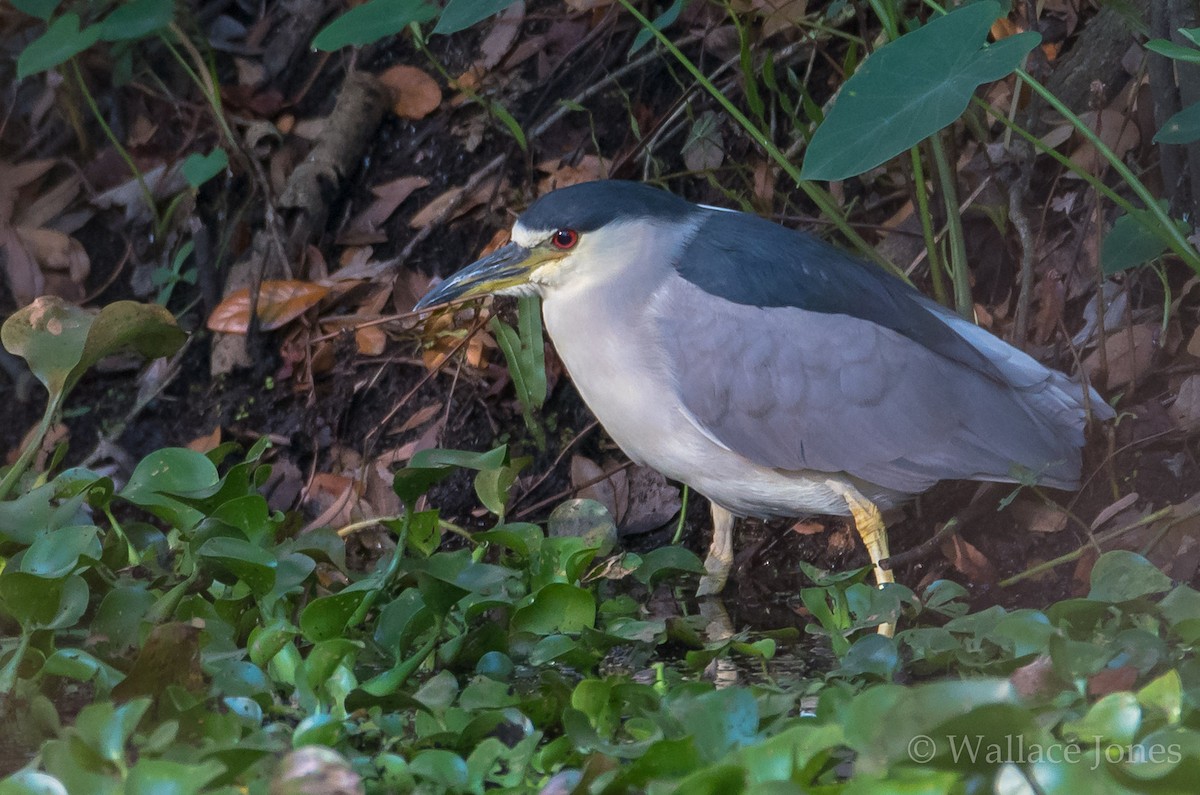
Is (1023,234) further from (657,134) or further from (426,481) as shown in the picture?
(426,481)

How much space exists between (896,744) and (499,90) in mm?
3785

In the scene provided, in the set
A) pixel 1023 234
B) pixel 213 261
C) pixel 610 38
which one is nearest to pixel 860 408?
pixel 1023 234

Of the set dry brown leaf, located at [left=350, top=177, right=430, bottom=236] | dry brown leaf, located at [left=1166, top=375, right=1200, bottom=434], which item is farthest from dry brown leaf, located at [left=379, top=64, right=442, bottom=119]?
dry brown leaf, located at [left=1166, top=375, right=1200, bottom=434]

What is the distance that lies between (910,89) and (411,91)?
2.78 meters

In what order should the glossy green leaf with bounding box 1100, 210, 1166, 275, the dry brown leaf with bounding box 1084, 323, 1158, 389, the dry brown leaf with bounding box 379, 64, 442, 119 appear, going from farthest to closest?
1. the dry brown leaf with bounding box 379, 64, 442, 119
2. the dry brown leaf with bounding box 1084, 323, 1158, 389
3. the glossy green leaf with bounding box 1100, 210, 1166, 275

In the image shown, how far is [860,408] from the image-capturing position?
10.2 feet

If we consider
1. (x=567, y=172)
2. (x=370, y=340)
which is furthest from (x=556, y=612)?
(x=567, y=172)

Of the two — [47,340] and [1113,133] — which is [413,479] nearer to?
[47,340]

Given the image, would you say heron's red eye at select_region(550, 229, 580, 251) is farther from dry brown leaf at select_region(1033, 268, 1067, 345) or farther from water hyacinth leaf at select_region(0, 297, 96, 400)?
dry brown leaf at select_region(1033, 268, 1067, 345)

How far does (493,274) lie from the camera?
3.25 m

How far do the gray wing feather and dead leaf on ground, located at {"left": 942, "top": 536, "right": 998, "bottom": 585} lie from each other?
36cm

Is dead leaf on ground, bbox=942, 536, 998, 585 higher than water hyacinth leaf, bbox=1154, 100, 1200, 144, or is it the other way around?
water hyacinth leaf, bbox=1154, 100, 1200, 144

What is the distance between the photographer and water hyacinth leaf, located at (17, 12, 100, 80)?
14.4 feet

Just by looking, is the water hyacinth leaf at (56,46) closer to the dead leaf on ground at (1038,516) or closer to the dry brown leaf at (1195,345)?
the dead leaf on ground at (1038,516)
